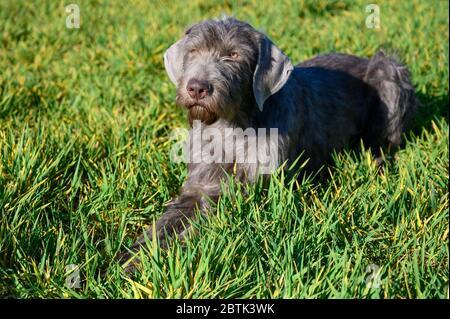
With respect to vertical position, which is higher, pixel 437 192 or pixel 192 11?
pixel 192 11

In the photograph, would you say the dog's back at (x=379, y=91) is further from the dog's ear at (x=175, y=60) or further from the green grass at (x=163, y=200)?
the dog's ear at (x=175, y=60)

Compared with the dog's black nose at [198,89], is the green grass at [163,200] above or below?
below

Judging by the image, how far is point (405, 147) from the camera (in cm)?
563

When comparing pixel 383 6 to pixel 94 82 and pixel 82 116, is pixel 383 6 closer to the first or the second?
pixel 94 82

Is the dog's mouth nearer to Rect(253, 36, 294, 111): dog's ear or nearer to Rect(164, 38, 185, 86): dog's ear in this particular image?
Rect(253, 36, 294, 111): dog's ear

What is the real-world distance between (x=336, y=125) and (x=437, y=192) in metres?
1.28

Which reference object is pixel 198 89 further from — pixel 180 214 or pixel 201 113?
pixel 180 214

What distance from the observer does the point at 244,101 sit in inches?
171

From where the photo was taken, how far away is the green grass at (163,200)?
10.5ft

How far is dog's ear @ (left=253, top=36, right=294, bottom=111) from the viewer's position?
4211 mm

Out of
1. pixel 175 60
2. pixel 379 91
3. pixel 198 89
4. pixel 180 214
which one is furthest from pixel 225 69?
pixel 379 91

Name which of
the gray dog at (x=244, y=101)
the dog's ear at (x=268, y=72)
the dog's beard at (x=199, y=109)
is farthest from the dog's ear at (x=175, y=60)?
the dog's ear at (x=268, y=72)
